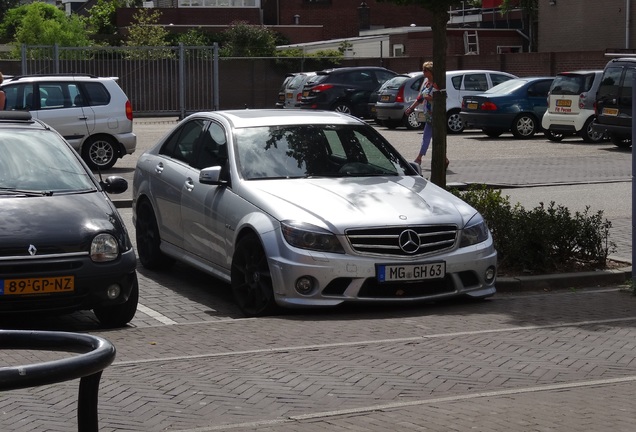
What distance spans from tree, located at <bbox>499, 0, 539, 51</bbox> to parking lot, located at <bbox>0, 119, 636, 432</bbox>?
162ft

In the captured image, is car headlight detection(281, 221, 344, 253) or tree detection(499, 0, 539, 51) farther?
tree detection(499, 0, 539, 51)

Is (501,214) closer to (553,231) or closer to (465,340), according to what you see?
(553,231)

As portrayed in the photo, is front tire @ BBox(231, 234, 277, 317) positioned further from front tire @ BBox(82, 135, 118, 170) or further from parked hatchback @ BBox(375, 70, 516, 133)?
parked hatchback @ BBox(375, 70, 516, 133)

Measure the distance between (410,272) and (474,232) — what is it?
0.77 metres

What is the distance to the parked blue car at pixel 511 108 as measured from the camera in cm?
2862

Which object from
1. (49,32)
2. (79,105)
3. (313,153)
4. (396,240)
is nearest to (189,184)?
(313,153)

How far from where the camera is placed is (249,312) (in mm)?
9188

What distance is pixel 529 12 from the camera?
192 feet

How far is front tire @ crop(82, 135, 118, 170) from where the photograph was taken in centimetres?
2091

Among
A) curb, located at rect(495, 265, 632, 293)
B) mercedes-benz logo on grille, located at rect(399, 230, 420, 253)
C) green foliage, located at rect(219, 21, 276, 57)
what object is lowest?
curb, located at rect(495, 265, 632, 293)

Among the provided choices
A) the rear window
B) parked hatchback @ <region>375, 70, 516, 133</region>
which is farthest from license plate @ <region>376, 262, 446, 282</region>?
parked hatchback @ <region>375, 70, 516, 133</region>

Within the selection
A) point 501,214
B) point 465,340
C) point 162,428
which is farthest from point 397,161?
point 162,428

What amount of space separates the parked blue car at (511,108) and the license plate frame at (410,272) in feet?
65.6

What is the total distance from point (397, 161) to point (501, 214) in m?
1.10
